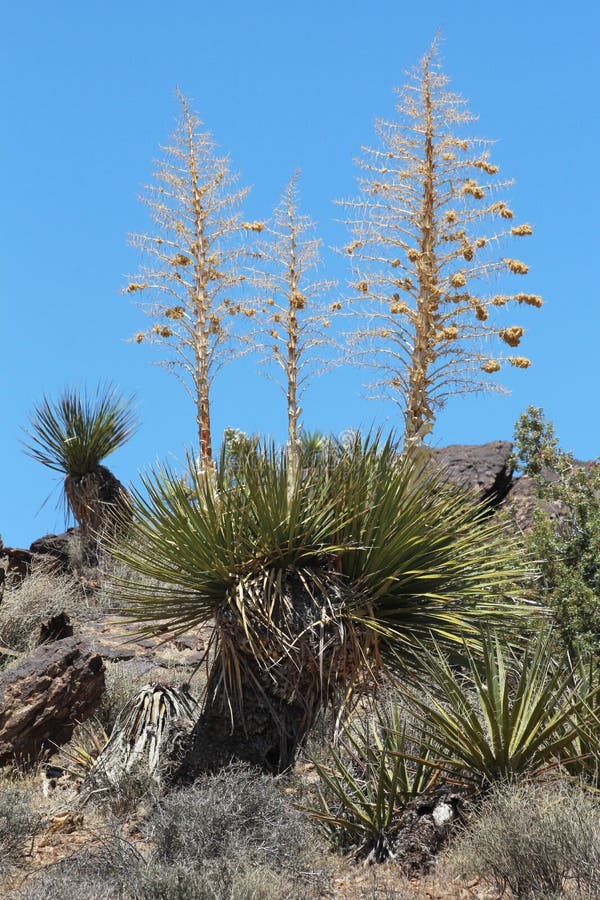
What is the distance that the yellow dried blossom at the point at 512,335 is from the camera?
12539mm

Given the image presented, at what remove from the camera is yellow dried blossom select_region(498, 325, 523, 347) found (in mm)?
12539

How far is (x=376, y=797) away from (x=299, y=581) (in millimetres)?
1693

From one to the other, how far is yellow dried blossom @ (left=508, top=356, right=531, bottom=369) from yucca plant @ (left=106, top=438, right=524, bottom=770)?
15.6 feet

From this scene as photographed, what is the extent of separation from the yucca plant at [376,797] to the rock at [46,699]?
10.1 feet

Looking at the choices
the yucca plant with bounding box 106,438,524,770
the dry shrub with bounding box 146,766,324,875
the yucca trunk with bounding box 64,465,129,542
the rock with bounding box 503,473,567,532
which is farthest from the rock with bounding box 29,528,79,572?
the dry shrub with bounding box 146,766,324,875

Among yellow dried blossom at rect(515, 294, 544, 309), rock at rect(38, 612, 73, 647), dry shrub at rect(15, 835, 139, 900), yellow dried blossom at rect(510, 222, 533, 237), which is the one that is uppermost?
yellow dried blossom at rect(510, 222, 533, 237)

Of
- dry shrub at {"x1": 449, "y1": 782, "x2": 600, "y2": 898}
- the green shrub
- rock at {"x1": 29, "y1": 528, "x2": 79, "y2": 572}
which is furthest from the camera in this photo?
rock at {"x1": 29, "y1": 528, "x2": 79, "y2": 572}

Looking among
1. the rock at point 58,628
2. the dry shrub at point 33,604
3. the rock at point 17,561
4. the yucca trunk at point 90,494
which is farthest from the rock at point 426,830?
the yucca trunk at point 90,494

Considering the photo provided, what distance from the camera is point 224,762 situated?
7.57 metres

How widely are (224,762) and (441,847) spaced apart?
5.95ft

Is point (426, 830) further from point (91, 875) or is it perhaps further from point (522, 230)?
point (522, 230)

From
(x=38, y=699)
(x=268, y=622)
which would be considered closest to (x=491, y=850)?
(x=268, y=622)

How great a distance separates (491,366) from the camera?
1255 centimetres

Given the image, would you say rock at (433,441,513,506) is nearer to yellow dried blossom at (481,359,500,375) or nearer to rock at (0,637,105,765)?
yellow dried blossom at (481,359,500,375)
